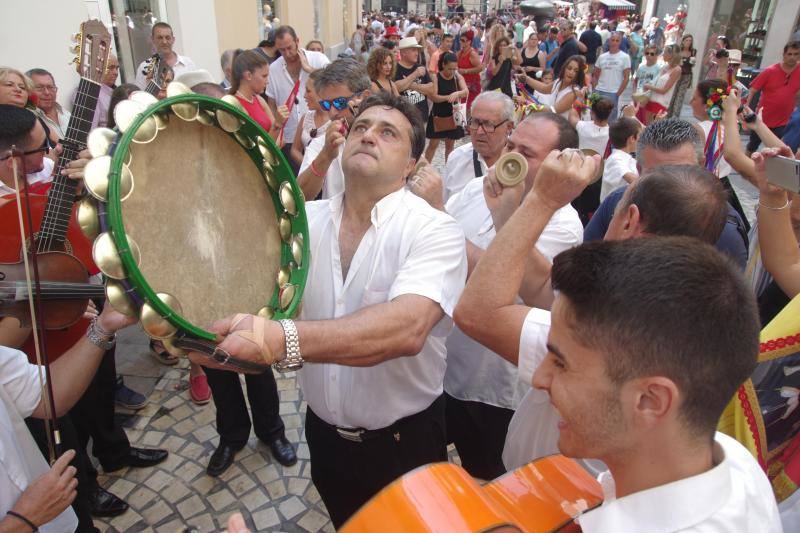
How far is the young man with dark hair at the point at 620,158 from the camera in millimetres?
4539

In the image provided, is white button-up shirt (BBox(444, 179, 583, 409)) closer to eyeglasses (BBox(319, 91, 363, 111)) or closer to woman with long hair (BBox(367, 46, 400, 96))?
eyeglasses (BBox(319, 91, 363, 111))

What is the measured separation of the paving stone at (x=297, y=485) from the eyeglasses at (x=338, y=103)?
2805 mm

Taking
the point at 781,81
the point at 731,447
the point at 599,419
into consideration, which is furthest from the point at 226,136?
the point at 781,81

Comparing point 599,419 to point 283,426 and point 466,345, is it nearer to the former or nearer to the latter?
point 466,345

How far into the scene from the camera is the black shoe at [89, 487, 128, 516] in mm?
3068

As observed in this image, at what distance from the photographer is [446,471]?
1.36 metres

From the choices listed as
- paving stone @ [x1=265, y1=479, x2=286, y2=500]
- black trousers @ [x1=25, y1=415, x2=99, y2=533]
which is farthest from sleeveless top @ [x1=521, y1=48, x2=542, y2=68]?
black trousers @ [x1=25, y1=415, x2=99, y2=533]

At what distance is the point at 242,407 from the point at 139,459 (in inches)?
30.4

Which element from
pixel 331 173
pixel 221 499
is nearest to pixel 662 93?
pixel 331 173

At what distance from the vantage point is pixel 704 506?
1080 millimetres

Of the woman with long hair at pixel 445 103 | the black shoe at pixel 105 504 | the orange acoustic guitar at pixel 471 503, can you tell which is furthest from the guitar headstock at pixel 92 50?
the woman with long hair at pixel 445 103

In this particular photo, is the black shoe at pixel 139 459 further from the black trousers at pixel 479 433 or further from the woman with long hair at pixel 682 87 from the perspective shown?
the woman with long hair at pixel 682 87

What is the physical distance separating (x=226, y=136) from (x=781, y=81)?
401 inches

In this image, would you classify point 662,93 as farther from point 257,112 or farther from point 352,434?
point 352,434
